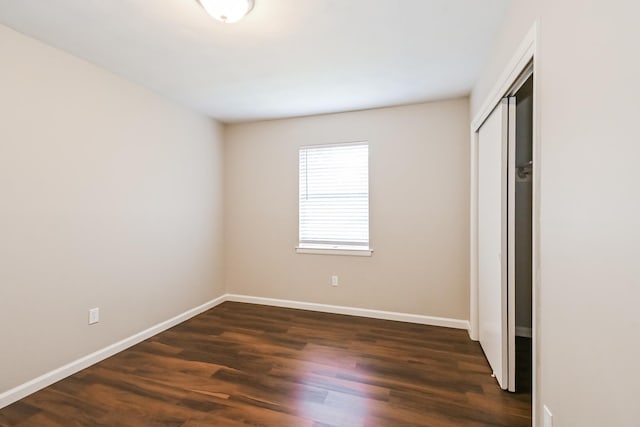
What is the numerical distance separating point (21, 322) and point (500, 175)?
3.45m

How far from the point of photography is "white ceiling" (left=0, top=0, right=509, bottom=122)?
1.71 metres

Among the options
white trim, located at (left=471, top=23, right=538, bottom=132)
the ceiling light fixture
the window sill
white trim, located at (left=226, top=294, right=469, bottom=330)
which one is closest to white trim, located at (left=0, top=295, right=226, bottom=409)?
white trim, located at (left=226, top=294, right=469, bottom=330)

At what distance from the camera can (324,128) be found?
3559mm

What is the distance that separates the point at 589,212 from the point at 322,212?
2827 mm

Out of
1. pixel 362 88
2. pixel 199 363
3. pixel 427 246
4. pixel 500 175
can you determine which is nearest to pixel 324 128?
pixel 362 88

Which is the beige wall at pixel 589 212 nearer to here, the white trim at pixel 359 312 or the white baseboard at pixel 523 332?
the white trim at pixel 359 312

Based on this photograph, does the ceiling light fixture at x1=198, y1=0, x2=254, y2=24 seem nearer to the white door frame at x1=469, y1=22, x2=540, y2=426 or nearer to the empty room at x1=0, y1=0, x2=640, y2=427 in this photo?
the empty room at x1=0, y1=0, x2=640, y2=427

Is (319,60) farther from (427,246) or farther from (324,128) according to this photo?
(427,246)

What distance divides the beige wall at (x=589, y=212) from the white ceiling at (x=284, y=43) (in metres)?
0.82

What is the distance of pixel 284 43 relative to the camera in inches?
81.7

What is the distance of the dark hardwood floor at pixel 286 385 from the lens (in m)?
1.75

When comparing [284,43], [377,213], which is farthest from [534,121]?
[377,213]

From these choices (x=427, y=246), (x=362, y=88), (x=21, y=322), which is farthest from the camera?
(x=427, y=246)

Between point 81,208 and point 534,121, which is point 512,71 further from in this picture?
point 81,208
